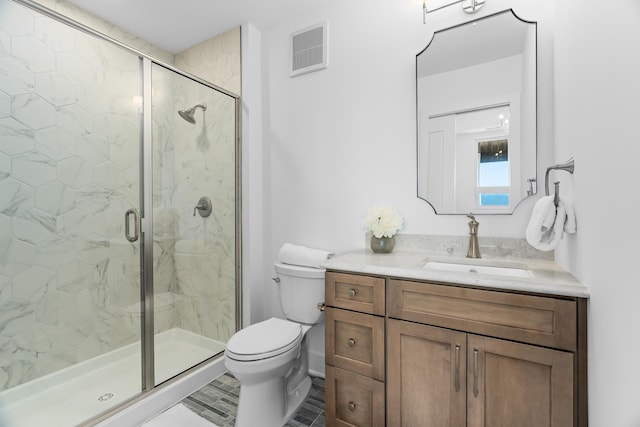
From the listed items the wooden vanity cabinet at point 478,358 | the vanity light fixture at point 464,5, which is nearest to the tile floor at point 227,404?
the wooden vanity cabinet at point 478,358

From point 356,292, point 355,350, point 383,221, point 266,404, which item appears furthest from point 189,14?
point 266,404

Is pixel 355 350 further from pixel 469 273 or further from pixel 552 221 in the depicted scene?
pixel 552 221

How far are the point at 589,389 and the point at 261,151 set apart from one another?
2163 millimetres

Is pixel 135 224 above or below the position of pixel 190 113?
below

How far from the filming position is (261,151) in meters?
2.31

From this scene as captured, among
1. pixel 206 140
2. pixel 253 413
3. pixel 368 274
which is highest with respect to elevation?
pixel 206 140

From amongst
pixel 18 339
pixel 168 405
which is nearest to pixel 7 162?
pixel 18 339

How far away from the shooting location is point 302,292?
5.89 feet

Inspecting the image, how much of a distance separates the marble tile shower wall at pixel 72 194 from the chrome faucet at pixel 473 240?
72.7 inches

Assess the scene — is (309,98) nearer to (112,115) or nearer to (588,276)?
(112,115)

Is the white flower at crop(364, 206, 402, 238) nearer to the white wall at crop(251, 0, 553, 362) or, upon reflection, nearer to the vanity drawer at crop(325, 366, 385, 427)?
the white wall at crop(251, 0, 553, 362)

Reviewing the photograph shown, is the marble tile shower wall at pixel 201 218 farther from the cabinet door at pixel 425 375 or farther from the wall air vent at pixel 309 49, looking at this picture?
the cabinet door at pixel 425 375

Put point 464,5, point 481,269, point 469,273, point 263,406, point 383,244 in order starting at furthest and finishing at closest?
point 383,244 < point 464,5 < point 263,406 < point 481,269 < point 469,273

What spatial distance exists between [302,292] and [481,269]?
3.22ft
